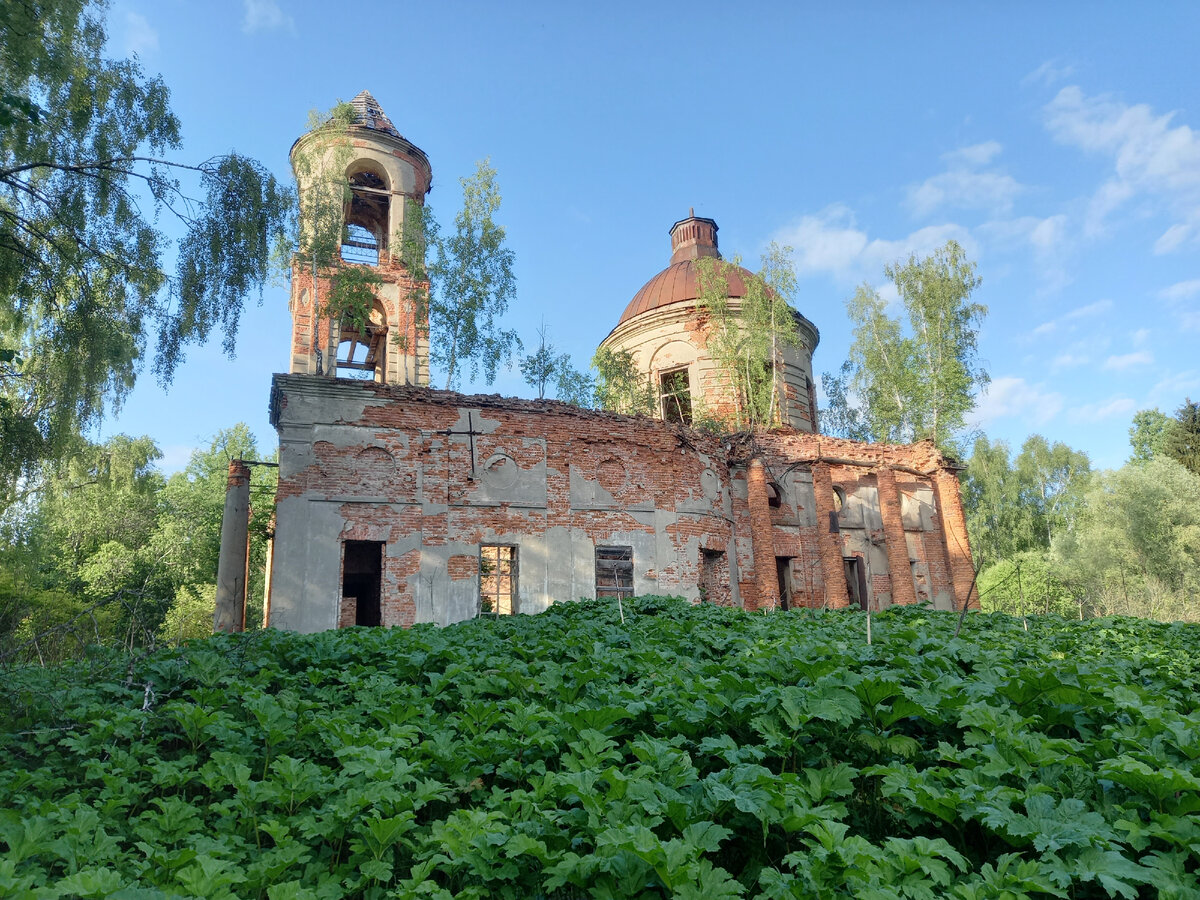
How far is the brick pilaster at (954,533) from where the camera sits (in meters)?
24.6

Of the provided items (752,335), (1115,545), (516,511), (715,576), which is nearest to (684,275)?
(752,335)

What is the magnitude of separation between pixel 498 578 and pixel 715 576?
5831mm

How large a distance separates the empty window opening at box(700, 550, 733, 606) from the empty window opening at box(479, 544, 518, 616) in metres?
4.89

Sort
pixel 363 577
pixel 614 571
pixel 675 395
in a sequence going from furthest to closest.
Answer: pixel 675 395
pixel 363 577
pixel 614 571

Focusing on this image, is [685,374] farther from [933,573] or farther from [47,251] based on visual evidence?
[47,251]

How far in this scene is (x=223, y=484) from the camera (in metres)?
38.7

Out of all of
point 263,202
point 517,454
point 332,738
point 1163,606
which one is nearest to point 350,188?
point 517,454

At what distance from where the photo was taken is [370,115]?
24.1 m

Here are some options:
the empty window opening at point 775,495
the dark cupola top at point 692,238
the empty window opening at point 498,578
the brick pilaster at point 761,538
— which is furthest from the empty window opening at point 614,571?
the dark cupola top at point 692,238

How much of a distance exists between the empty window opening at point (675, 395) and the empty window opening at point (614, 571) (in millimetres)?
11130

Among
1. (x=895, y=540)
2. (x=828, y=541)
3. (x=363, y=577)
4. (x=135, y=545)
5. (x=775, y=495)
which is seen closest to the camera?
(x=828, y=541)

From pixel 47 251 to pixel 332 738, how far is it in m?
9.52

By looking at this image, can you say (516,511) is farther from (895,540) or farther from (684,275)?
(684,275)

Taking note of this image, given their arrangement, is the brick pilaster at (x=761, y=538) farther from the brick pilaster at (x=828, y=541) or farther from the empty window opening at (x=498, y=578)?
the empty window opening at (x=498, y=578)
